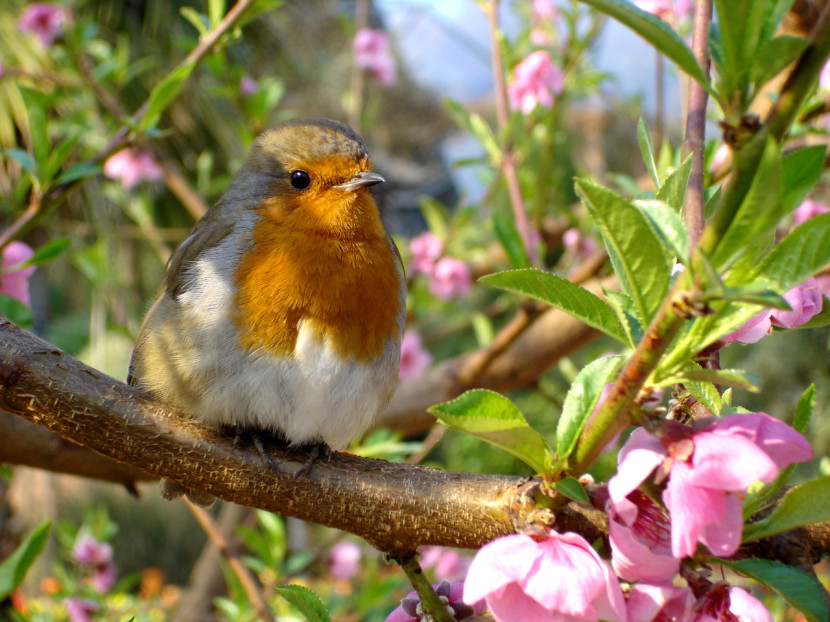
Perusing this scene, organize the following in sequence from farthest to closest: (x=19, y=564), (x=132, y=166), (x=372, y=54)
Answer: (x=372, y=54), (x=132, y=166), (x=19, y=564)

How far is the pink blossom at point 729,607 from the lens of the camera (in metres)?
0.56

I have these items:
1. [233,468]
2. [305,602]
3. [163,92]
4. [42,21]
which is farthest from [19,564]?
[42,21]

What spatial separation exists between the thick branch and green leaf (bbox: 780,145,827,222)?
43cm

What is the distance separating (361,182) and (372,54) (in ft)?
7.51

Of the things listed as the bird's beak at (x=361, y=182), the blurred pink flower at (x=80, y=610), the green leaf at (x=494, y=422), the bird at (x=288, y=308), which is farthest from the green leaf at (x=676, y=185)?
the blurred pink flower at (x=80, y=610)

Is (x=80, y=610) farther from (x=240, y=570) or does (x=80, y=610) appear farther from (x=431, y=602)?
(x=431, y=602)

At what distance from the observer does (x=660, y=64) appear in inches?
96.0

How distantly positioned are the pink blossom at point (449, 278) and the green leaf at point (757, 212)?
250 cm

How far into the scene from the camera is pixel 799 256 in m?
0.48

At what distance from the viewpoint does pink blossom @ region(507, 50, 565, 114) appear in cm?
234

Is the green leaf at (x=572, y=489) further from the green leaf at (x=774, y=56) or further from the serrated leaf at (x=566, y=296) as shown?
the green leaf at (x=774, y=56)

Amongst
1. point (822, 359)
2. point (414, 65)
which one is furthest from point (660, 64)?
point (414, 65)

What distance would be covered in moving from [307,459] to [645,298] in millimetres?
659

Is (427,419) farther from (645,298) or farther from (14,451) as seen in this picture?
(645,298)
